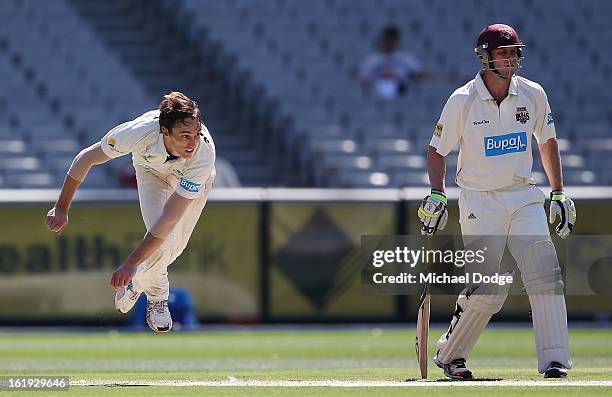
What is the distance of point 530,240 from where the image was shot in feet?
28.1

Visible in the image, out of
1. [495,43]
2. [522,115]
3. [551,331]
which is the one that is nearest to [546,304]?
Result: [551,331]

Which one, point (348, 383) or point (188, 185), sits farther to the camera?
point (188, 185)

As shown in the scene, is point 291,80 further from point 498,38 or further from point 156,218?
point 498,38

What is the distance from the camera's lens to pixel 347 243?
15.9m

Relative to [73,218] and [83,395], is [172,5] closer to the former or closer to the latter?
[73,218]

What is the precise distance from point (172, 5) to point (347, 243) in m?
8.05

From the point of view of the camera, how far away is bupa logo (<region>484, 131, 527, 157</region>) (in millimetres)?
8633

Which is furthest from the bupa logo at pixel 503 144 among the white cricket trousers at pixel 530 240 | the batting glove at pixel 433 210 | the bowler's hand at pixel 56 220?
the bowler's hand at pixel 56 220

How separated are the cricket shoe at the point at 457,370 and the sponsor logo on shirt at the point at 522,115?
1600mm

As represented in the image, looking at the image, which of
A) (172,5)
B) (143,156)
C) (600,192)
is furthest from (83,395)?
(172,5)

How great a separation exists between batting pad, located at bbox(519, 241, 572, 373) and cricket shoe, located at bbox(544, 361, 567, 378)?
0.02 metres

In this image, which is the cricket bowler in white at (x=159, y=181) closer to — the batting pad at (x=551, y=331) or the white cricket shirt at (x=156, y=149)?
the white cricket shirt at (x=156, y=149)

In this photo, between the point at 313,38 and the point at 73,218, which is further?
the point at 313,38

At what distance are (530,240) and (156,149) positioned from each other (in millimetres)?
2448
